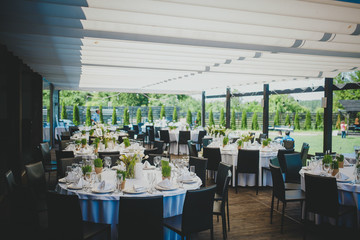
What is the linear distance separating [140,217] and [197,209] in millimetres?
656

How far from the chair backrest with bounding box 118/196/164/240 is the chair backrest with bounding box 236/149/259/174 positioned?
384 cm

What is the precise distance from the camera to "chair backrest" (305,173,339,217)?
3791 mm

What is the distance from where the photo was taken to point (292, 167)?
18.9 ft

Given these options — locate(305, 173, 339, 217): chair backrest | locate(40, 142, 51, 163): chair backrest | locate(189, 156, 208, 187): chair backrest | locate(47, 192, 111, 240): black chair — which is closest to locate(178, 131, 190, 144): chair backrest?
locate(40, 142, 51, 163): chair backrest

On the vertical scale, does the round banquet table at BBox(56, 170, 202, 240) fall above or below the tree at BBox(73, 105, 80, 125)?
below

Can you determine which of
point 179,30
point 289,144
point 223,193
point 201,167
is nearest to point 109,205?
point 223,193

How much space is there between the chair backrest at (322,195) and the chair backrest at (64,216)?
2.95 m

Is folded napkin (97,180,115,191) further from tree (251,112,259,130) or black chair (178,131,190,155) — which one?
tree (251,112,259,130)

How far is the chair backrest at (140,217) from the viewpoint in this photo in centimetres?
279

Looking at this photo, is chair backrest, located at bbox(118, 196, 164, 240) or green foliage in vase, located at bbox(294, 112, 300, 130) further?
green foliage in vase, located at bbox(294, 112, 300, 130)

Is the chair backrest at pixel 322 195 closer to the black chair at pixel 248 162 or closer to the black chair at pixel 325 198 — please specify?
the black chair at pixel 325 198

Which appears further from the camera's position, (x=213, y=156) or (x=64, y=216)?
(x=213, y=156)

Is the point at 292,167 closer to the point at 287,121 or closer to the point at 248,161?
the point at 248,161

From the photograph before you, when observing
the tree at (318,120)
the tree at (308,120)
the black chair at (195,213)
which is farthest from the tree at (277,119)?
the black chair at (195,213)
